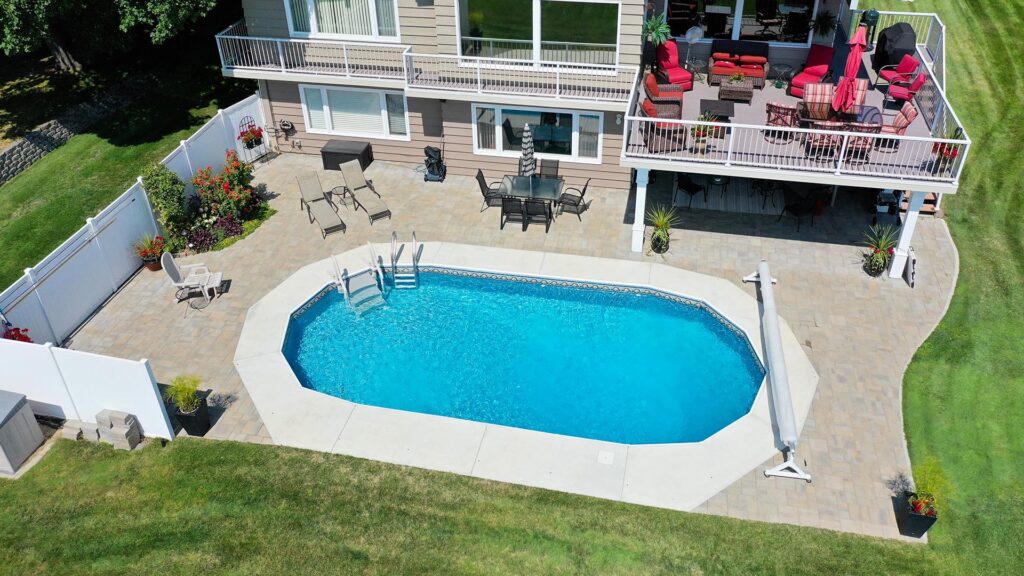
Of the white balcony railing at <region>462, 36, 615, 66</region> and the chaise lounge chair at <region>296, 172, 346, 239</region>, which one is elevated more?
the white balcony railing at <region>462, 36, 615, 66</region>

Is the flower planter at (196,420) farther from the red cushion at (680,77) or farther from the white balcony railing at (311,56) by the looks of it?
the red cushion at (680,77)

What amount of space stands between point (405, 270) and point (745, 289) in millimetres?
8196

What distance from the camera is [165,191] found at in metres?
18.1

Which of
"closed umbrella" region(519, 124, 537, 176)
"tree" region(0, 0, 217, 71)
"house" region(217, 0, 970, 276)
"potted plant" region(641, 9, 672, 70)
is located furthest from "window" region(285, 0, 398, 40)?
"potted plant" region(641, 9, 672, 70)

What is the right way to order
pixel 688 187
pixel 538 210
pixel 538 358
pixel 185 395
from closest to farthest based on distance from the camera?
pixel 185 395 → pixel 538 358 → pixel 538 210 → pixel 688 187

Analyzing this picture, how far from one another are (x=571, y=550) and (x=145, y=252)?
12694mm

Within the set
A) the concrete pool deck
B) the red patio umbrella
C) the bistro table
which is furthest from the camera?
the bistro table

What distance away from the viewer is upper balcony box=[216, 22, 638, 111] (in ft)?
64.1

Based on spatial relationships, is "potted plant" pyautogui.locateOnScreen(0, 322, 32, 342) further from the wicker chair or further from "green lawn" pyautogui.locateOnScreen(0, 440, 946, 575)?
the wicker chair

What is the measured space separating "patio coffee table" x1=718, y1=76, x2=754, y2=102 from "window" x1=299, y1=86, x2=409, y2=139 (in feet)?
29.4

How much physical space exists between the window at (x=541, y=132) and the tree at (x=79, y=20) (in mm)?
7961

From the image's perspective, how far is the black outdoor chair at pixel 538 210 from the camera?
1952cm

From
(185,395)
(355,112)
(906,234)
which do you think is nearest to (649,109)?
(906,234)

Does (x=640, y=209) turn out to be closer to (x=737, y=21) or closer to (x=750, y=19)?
(x=737, y=21)
